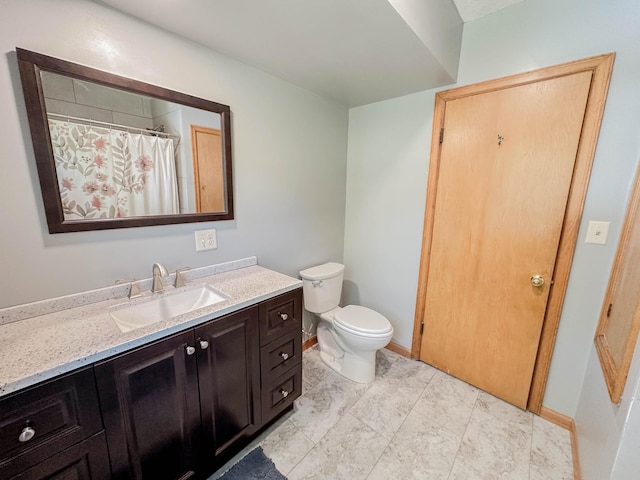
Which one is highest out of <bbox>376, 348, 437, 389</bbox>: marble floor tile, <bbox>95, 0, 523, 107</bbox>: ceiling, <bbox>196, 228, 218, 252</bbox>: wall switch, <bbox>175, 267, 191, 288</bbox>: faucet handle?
<bbox>95, 0, 523, 107</bbox>: ceiling

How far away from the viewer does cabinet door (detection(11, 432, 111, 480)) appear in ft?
2.57

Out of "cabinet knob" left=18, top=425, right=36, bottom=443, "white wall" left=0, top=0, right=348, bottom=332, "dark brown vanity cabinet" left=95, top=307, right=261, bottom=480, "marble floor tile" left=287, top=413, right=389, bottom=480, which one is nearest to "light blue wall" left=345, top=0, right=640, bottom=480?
"white wall" left=0, top=0, right=348, bottom=332

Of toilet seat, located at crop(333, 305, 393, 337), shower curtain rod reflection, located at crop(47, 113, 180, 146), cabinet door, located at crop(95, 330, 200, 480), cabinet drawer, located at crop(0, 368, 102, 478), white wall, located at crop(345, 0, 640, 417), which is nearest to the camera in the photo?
cabinet drawer, located at crop(0, 368, 102, 478)

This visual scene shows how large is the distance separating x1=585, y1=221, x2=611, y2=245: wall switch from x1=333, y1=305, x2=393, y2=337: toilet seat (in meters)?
1.22

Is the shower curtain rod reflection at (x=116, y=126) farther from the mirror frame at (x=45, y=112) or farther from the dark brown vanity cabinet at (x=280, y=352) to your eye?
the dark brown vanity cabinet at (x=280, y=352)

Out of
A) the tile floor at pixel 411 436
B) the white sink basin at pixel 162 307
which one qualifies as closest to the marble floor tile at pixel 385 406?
the tile floor at pixel 411 436

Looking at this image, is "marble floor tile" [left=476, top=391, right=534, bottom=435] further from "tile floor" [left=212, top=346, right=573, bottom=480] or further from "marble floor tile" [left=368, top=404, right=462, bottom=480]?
"marble floor tile" [left=368, top=404, right=462, bottom=480]

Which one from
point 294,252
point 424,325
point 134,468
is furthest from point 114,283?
point 424,325

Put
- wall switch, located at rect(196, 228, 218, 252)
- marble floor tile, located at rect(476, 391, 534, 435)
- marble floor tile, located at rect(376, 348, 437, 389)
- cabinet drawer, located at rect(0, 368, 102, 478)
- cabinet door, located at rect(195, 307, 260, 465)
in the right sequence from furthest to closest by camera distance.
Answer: marble floor tile, located at rect(376, 348, 437, 389)
marble floor tile, located at rect(476, 391, 534, 435)
wall switch, located at rect(196, 228, 218, 252)
cabinet door, located at rect(195, 307, 260, 465)
cabinet drawer, located at rect(0, 368, 102, 478)

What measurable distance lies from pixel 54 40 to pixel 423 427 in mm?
2574

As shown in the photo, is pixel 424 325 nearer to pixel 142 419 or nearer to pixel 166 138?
pixel 142 419

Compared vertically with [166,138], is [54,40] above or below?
above

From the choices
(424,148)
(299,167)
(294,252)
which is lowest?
(294,252)

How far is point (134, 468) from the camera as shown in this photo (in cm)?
98
